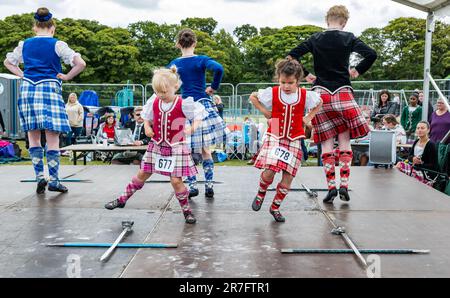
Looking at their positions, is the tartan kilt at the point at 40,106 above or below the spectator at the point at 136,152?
above

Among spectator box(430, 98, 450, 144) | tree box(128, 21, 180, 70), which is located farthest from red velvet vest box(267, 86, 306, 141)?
tree box(128, 21, 180, 70)

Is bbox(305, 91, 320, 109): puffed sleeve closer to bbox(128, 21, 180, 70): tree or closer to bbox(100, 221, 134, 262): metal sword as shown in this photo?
bbox(100, 221, 134, 262): metal sword

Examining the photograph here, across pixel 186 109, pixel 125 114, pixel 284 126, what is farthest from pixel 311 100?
pixel 125 114

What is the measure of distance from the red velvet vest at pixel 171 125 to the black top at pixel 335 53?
3.92ft

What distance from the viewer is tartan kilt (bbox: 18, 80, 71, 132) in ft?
15.2

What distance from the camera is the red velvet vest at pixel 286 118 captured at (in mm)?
3848

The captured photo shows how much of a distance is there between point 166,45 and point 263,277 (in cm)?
4125

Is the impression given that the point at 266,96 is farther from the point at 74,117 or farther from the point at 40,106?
the point at 74,117

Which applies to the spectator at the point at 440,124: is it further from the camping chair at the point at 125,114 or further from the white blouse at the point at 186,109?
the camping chair at the point at 125,114

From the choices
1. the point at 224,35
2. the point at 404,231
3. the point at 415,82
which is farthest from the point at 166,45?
the point at 404,231

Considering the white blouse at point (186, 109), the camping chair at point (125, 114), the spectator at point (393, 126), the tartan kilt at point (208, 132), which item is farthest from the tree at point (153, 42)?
the white blouse at point (186, 109)

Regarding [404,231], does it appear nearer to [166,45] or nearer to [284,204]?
[284,204]

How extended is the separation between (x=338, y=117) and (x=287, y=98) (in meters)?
0.86
